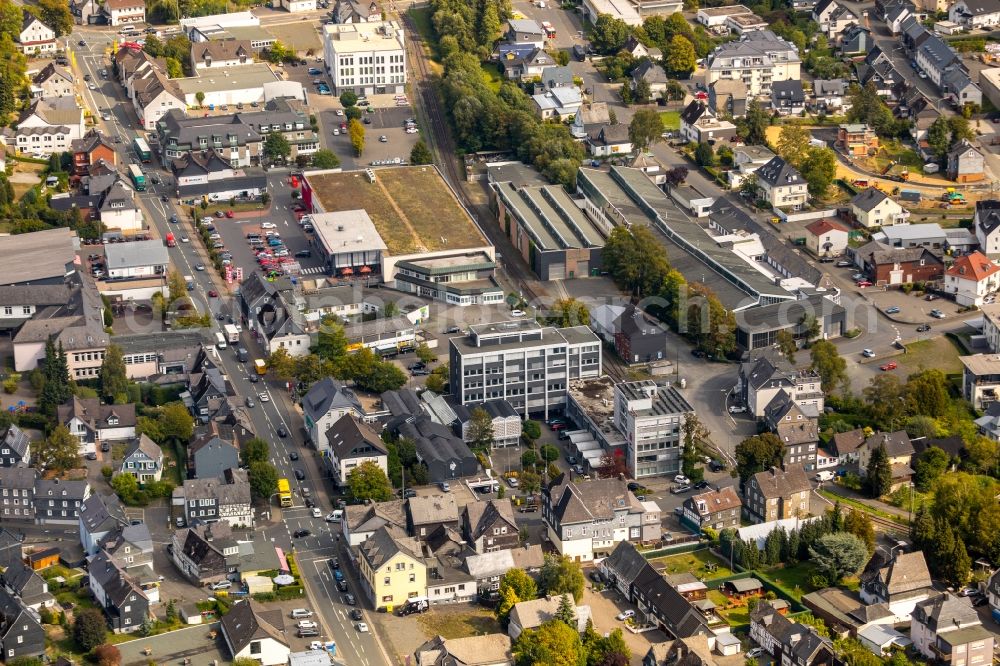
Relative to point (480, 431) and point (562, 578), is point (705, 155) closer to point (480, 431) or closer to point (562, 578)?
point (480, 431)

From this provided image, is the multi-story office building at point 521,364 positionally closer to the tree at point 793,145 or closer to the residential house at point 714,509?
the residential house at point 714,509

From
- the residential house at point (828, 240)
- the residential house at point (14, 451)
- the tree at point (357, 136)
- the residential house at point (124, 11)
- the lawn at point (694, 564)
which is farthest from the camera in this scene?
the residential house at point (124, 11)

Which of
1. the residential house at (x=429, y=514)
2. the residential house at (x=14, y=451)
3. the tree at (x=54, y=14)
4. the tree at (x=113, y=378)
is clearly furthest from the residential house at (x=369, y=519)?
the tree at (x=54, y=14)

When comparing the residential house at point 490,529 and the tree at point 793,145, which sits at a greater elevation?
the tree at point 793,145

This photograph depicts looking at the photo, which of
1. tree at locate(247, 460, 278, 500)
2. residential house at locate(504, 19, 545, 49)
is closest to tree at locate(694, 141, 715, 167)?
residential house at locate(504, 19, 545, 49)

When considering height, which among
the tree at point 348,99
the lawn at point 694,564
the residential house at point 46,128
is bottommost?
the lawn at point 694,564

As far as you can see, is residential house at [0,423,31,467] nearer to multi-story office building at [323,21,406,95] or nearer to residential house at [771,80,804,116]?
multi-story office building at [323,21,406,95]

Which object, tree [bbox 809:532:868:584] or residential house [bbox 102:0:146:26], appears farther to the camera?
residential house [bbox 102:0:146:26]
